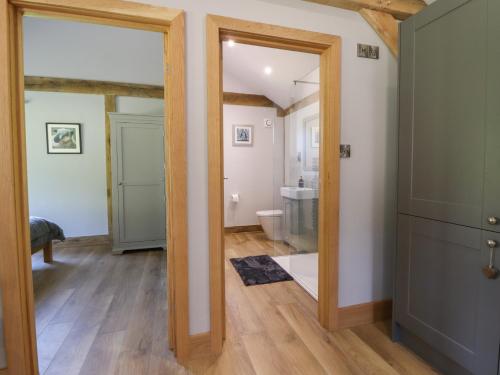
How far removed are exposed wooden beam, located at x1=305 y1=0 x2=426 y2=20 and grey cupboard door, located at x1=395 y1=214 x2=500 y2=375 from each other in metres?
1.39

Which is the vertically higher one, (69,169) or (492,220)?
(69,169)

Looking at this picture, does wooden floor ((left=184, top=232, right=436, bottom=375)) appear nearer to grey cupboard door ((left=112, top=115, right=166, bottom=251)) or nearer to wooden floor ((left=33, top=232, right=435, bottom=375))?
wooden floor ((left=33, top=232, right=435, bottom=375))

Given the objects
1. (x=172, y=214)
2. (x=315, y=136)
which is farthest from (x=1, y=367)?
(x=315, y=136)

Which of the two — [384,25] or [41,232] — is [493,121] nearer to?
[384,25]

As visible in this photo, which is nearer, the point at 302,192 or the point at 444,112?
the point at 444,112

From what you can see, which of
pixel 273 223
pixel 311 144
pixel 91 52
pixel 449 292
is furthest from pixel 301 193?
pixel 91 52

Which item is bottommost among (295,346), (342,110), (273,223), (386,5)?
(295,346)

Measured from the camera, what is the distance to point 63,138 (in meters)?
3.74

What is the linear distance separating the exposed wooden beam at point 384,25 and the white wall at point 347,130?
3 centimetres

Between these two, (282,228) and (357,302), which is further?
(282,228)

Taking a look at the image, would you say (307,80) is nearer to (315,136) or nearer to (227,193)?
(315,136)

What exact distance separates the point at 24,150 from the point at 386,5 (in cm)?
236

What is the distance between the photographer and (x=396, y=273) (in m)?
1.67

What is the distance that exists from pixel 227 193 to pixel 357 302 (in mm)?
3055
